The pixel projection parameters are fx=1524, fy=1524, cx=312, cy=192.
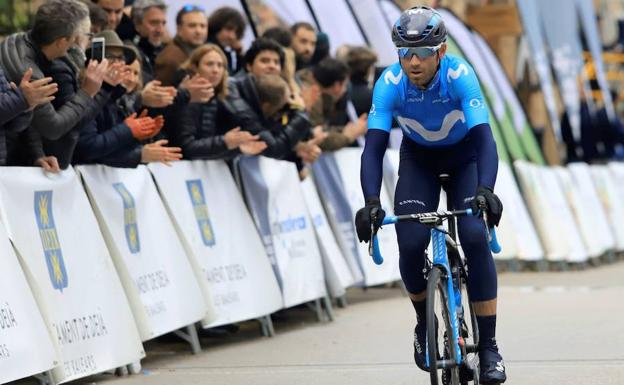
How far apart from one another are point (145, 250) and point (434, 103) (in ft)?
10.1

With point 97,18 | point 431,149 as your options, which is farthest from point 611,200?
point 431,149

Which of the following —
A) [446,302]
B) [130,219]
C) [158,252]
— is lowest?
[446,302]

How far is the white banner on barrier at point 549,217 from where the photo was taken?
2034 cm

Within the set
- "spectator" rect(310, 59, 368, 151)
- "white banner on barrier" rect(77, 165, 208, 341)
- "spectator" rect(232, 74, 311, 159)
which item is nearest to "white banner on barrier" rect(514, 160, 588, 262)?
"spectator" rect(310, 59, 368, 151)

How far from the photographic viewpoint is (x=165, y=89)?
10.6m

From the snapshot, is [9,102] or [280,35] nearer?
[9,102]

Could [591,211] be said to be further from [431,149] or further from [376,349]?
[431,149]

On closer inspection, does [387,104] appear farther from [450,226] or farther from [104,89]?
[104,89]

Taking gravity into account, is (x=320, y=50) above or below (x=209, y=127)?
above

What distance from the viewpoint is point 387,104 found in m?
7.73

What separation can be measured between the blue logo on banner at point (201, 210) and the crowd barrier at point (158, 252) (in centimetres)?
1

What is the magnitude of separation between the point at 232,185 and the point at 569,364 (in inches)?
133

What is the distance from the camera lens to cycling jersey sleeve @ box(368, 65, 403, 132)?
25.2ft

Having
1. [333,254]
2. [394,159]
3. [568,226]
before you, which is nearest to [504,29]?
[568,226]
